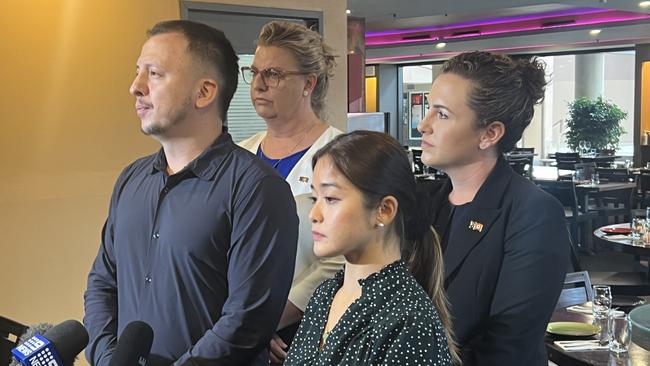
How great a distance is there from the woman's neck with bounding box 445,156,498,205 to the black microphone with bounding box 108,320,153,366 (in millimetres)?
842

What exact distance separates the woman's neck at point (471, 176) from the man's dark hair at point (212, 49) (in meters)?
0.62

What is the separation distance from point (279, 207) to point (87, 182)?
2.65 m

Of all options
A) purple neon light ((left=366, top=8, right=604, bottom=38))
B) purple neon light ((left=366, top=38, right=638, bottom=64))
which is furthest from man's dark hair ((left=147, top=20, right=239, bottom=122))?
purple neon light ((left=366, top=8, right=604, bottom=38))

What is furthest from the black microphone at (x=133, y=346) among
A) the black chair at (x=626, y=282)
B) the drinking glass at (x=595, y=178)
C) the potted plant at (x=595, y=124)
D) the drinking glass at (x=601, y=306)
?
the potted plant at (x=595, y=124)

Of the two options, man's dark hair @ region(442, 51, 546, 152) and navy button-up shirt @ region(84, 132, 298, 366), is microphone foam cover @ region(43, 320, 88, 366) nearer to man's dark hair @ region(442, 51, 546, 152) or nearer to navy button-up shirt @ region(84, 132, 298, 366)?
navy button-up shirt @ region(84, 132, 298, 366)

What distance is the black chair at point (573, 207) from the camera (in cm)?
807

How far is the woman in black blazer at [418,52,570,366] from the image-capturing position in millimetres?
1599

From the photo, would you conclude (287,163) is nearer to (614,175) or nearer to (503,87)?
(503,87)

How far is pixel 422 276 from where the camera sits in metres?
1.50

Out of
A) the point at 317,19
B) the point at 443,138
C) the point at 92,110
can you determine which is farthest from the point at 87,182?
the point at 443,138

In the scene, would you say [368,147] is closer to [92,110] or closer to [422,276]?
[422,276]

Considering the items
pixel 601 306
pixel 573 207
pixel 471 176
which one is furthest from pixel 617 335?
pixel 573 207

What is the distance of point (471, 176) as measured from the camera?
1.79 m

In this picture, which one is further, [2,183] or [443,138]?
[2,183]
